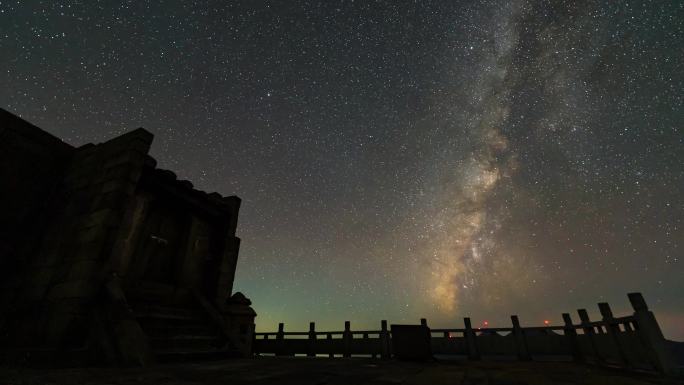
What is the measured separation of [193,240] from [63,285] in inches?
171

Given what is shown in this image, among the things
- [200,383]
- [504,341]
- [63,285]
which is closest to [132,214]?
[63,285]

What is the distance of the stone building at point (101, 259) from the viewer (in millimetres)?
5992

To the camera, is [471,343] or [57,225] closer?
[57,225]

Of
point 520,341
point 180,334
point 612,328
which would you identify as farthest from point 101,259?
point 520,341

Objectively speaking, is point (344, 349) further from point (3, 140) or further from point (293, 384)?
point (3, 140)

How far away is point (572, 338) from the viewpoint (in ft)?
35.6

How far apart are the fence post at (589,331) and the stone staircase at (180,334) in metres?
11.1

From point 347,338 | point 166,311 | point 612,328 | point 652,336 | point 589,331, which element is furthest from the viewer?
point 347,338

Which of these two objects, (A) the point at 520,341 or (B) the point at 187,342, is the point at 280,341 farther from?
(A) the point at 520,341

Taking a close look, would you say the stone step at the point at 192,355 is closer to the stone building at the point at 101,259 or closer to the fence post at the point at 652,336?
the stone building at the point at 101,259

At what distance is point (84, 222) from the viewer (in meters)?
7.26

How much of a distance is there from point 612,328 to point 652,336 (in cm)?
160

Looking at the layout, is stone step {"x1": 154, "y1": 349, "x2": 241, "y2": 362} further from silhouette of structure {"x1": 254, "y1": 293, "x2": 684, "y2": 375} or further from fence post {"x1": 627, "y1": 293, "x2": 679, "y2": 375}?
fence post {"x1": 627, "y1": 293, "x2": 679, "y2": 375}

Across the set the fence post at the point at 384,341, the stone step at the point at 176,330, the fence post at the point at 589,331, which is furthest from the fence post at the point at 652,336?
the stone step at the point at 176,330
